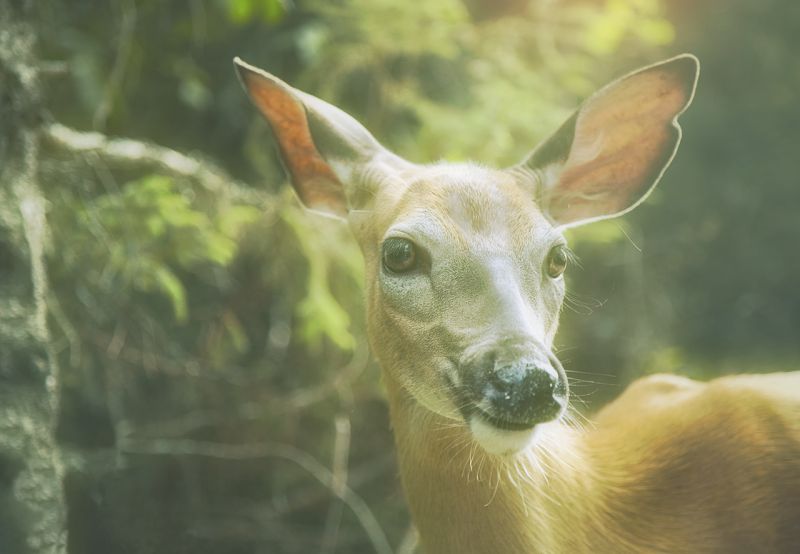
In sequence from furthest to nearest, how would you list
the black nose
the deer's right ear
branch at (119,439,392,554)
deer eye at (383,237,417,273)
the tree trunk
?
branch at (119,439,392,554)
the deer's right ear
the tree trunk
deer eye at (383,237,417,273)
the black nose

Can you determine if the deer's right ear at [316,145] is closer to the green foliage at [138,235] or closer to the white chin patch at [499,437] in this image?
the green foliage at [138,235]

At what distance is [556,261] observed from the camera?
2.73 metres

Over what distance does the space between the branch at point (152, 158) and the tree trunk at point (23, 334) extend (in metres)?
0.37

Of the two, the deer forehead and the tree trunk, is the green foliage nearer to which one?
the tree trunk

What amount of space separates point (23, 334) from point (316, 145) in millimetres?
1192

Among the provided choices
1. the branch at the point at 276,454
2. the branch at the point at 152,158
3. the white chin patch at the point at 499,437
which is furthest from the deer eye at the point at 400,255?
the branch at the point at 276,454

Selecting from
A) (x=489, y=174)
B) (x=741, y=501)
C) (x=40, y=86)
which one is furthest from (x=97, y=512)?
(x=741, y=501)

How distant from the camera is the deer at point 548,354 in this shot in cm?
254

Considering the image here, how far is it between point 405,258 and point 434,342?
0.28 m

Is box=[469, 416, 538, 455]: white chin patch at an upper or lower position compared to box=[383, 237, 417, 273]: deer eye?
lower

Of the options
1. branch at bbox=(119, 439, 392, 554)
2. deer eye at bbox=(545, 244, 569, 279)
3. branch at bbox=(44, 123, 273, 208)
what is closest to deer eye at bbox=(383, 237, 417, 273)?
deer eye at bbox=(545, 244, 569, 279)

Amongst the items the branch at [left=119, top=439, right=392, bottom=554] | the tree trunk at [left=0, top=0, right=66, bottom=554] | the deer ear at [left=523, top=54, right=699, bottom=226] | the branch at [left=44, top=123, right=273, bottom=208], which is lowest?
the branch at [left=119, top=439, right=392, bottom=554]

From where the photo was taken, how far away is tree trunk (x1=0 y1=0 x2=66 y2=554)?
2836 millimetres

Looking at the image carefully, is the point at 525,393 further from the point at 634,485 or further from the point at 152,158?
the point at 152,158
